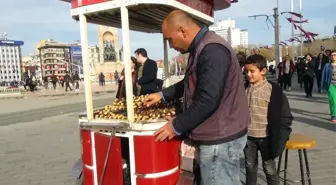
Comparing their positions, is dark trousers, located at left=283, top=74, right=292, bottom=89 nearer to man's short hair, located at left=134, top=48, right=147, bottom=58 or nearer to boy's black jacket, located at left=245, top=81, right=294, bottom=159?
man's short hair, located at left=134, top=48, right=147, bottom=58

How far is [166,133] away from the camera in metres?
2.26

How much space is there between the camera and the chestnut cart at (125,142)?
258cm

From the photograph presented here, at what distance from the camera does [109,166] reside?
108 inches

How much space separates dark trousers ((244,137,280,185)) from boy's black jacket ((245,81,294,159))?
90 millimetres

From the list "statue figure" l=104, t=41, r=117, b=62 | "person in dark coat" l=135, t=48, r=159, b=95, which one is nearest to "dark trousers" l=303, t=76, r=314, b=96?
"person in dark coat" l=135, t=48, r=159, b=95

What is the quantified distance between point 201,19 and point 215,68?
63.9 inches

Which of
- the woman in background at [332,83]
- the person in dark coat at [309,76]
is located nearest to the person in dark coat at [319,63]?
the person in dark coat at [309,76]

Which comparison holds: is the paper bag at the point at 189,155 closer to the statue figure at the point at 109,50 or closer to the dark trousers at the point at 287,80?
the dark trousers at the point at 287,80

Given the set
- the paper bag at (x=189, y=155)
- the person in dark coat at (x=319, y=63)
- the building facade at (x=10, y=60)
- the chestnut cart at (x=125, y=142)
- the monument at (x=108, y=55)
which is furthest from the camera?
the building facade at (x=10, y=60)

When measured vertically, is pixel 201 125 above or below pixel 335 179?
above

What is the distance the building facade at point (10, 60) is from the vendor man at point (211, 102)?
389ft

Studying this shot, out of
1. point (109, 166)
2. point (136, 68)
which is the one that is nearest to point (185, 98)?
point (109, 166)

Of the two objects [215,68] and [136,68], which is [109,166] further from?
[136,68]

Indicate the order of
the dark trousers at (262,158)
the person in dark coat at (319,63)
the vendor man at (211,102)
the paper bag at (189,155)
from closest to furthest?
the vendor man at (211,102)
the paper bag at (189,155)
the dark trousers at (262,158)
the person in dark coat at (319,63)
